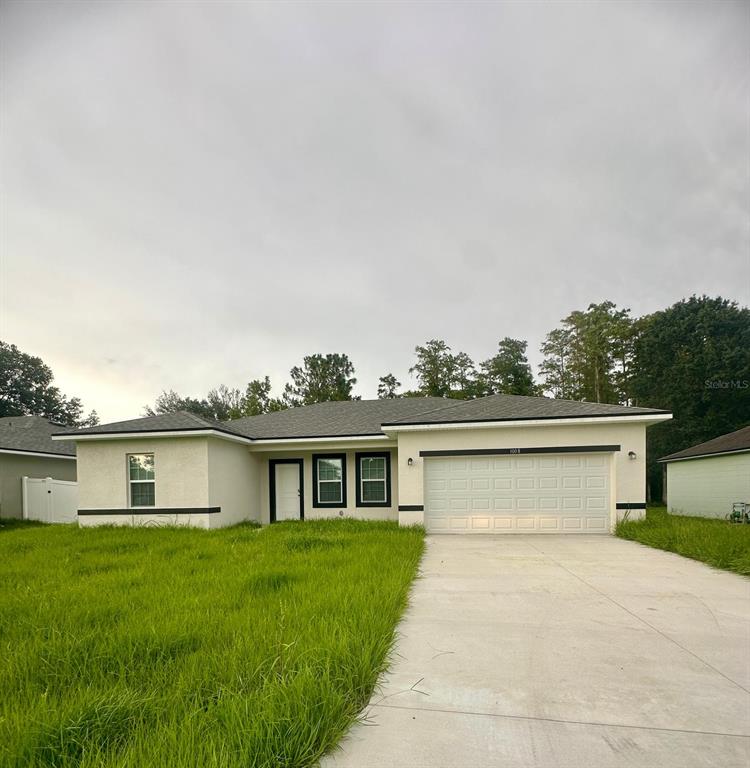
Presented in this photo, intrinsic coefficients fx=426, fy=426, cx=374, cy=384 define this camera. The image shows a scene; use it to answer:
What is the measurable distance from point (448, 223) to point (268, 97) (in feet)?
19.7

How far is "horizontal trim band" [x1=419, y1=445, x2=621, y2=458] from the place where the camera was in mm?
10492

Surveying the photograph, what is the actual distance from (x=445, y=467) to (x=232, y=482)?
6133 millimetres

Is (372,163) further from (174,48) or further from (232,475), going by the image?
(232,475)

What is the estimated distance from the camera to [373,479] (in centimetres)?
1328

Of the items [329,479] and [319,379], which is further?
[319,379]

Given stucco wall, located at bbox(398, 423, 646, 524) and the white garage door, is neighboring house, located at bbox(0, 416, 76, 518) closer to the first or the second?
stucco wall, located at bbox(398, 423, 646, 524)

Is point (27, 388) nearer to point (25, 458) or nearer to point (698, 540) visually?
point (25, 458)

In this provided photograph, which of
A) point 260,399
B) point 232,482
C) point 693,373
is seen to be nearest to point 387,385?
point 260,399

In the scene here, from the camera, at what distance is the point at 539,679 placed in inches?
124

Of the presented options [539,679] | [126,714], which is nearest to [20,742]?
[126,714]

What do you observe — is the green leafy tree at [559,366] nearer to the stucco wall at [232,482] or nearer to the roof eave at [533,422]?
the roof eave at [533,422]

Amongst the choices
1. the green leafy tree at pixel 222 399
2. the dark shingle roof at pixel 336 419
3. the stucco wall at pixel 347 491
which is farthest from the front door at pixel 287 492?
the green leafy tree at pixel 222 399

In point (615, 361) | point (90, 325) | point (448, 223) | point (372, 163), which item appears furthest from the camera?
point (615, 361)

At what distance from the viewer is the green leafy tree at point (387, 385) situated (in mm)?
37719
